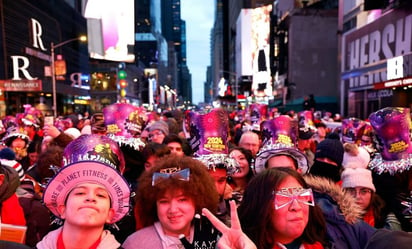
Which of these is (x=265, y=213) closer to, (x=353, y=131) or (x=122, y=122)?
(x=122, y=122)

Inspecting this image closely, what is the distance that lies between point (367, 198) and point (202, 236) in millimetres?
1897

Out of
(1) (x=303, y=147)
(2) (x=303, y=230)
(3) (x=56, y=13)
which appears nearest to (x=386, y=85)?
(1) (x=303, y=147)

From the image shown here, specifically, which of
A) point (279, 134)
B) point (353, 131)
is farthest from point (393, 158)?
point (353, 131)

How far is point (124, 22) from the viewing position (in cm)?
5247

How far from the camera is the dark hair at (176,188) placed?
293 centimetres

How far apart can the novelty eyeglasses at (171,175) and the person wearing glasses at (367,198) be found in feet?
5.86

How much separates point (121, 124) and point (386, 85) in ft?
67.6

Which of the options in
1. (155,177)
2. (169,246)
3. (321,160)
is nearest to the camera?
(169,246)

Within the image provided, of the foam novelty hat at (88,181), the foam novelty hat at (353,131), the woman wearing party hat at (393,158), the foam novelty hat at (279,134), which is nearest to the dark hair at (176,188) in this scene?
the foam novelty hat at (88,181)

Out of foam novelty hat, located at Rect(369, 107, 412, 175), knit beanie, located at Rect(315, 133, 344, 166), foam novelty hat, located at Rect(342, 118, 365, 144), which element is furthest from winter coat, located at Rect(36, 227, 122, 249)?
foam novelty hat, located at Rect(342, 118, 365, 144)

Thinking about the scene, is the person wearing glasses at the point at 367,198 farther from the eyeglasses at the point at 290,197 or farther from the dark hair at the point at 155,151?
the dark hair at the point at 155,151

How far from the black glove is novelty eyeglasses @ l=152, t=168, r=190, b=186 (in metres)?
0.30

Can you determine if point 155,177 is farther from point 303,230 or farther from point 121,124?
point 121,124

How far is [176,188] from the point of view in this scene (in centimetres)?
291
